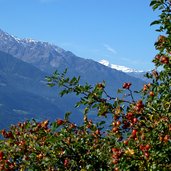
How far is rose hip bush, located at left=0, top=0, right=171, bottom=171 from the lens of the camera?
610 cm

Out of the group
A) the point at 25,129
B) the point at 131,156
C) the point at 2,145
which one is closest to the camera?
the point at 131,156

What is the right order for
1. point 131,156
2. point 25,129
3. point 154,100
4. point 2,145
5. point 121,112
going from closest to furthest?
1. point 131,156
2. point 121,112
3. point 154,100
4. point 2,145
5. point 25,129

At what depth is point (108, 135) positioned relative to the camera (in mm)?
8102

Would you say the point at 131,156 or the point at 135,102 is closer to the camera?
the point at 131,156

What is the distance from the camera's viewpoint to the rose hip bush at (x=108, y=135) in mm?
6098

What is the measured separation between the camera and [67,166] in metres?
7.44

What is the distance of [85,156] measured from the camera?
24.7ft

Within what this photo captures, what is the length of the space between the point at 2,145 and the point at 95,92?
2567 millimetres

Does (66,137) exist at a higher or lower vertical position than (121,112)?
lower

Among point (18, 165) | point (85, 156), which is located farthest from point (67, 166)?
point (18, 165)

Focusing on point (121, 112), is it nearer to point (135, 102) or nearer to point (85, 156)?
point (135, 102)

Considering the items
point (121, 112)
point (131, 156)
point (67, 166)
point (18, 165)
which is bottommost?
point (18, 165)

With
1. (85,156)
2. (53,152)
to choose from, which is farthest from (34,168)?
(85,156)

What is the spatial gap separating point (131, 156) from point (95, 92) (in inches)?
68.0
